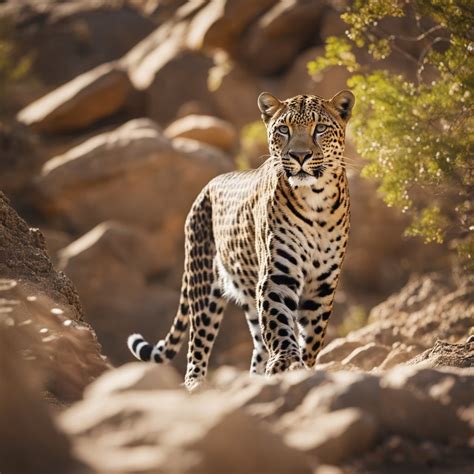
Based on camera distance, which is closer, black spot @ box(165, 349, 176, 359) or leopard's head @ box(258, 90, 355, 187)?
leopard's head @ box(258, 90, 355, 187)

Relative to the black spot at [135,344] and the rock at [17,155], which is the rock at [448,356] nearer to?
the black spot at [135,344]

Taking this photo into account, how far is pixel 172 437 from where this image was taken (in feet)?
12.6

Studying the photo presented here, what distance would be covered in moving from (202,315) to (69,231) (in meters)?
11.4

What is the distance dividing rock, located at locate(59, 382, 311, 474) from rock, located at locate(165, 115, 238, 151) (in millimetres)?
18694

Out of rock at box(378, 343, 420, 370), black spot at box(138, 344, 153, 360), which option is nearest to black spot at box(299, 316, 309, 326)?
rock at box(378, 343, 420, 370)

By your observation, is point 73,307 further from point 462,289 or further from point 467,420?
point 462,289

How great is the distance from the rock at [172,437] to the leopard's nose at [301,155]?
415 centimetres

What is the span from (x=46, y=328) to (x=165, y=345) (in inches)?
174

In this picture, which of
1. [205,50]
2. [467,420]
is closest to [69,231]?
[205,50]

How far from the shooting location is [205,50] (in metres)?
25.2

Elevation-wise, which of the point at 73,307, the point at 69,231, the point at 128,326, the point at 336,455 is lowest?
the point at 336,455

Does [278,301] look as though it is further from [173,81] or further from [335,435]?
[173,81]

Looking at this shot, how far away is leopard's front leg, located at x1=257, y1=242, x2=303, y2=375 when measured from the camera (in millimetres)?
7883

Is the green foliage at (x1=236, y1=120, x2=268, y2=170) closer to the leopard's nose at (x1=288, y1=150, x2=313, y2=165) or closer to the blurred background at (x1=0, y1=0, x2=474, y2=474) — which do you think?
the blurred background at (x1=0, y1=0, x2=474, y2=474)
